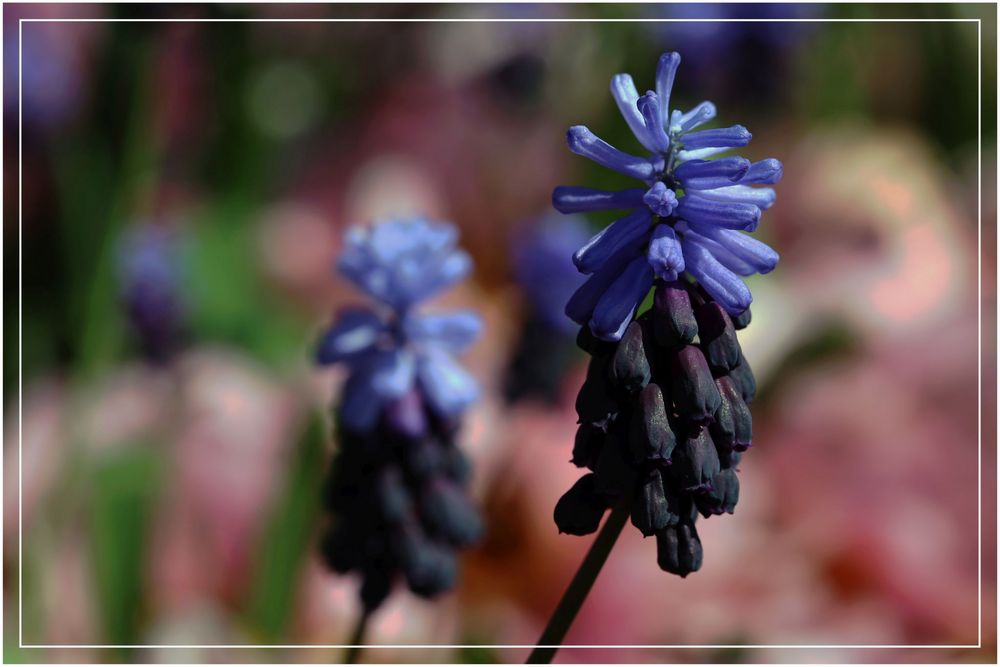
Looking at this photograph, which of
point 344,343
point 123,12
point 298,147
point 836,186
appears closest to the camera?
point 344,343

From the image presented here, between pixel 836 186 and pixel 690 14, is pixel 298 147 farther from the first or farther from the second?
pixel 836 186

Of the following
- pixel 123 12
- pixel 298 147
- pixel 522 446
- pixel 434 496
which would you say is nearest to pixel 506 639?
pixel 522 446

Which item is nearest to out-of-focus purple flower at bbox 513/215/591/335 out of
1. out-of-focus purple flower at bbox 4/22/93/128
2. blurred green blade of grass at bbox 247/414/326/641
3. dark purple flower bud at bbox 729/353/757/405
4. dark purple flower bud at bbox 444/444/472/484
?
blurred green blade of grass at bbox 247/414/326/641

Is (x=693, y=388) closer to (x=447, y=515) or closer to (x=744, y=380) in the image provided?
(x=744, y=380)

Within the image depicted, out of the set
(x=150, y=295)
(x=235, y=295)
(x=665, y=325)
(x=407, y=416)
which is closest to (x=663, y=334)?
(x=665, y=325)

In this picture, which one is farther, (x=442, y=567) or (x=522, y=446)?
(x=522, y=446)

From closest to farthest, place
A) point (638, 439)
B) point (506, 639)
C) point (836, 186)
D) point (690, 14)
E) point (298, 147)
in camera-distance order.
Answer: point (638, 439)
point (506, 639)
point (690, 14)
point (836, 186)
point (298, 147)

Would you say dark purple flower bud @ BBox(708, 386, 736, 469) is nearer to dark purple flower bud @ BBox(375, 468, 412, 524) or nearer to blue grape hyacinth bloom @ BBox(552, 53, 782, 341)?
blue grape hyacinth bloom @ BBox(552, 53, 782, 341)
